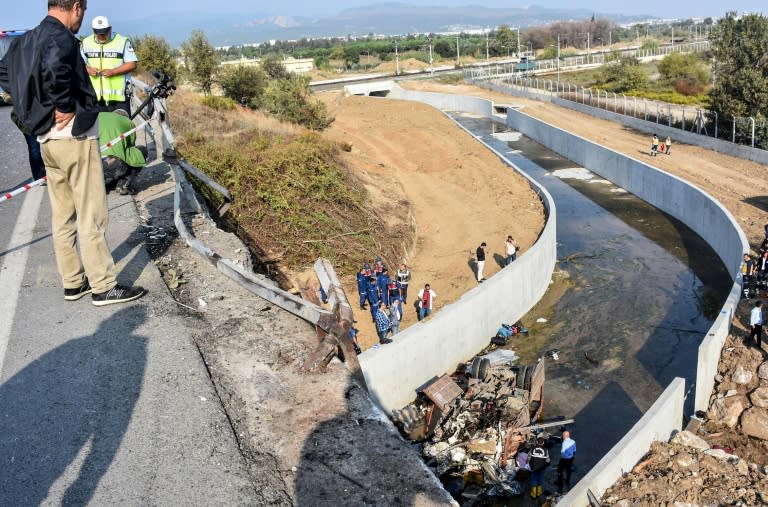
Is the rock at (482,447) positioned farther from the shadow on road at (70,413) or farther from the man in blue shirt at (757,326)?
the shadow on road at (70,413)

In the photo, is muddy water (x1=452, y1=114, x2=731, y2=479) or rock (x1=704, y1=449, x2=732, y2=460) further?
muddy water (x1=452, y1=114, x2=731, y2=479)

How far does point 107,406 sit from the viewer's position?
484 centimetres

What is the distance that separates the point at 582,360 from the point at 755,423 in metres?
4.45

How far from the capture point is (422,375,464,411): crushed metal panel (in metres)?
12.0

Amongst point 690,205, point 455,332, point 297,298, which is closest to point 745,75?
point 690,205

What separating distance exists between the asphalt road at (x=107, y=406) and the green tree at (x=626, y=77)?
6381 centimetres

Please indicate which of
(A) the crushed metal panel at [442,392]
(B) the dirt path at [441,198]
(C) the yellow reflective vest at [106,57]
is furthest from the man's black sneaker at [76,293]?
(B) the dirt path at [441,198]

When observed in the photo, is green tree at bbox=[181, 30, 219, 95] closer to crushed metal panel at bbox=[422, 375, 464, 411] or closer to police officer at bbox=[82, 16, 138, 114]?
police officer at bbox=[82, 16, 138, 114]

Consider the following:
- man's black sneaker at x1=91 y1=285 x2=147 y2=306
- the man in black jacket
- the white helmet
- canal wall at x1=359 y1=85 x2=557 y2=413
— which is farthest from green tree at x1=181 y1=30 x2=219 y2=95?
the man in black jacket

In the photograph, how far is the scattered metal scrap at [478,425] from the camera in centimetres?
1098

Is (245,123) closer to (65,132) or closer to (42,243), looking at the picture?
(42,243)

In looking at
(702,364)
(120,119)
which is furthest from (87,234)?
(702,364)

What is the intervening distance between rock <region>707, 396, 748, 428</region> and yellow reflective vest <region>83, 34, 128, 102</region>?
11835 mm

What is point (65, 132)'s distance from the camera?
18.1 ft
